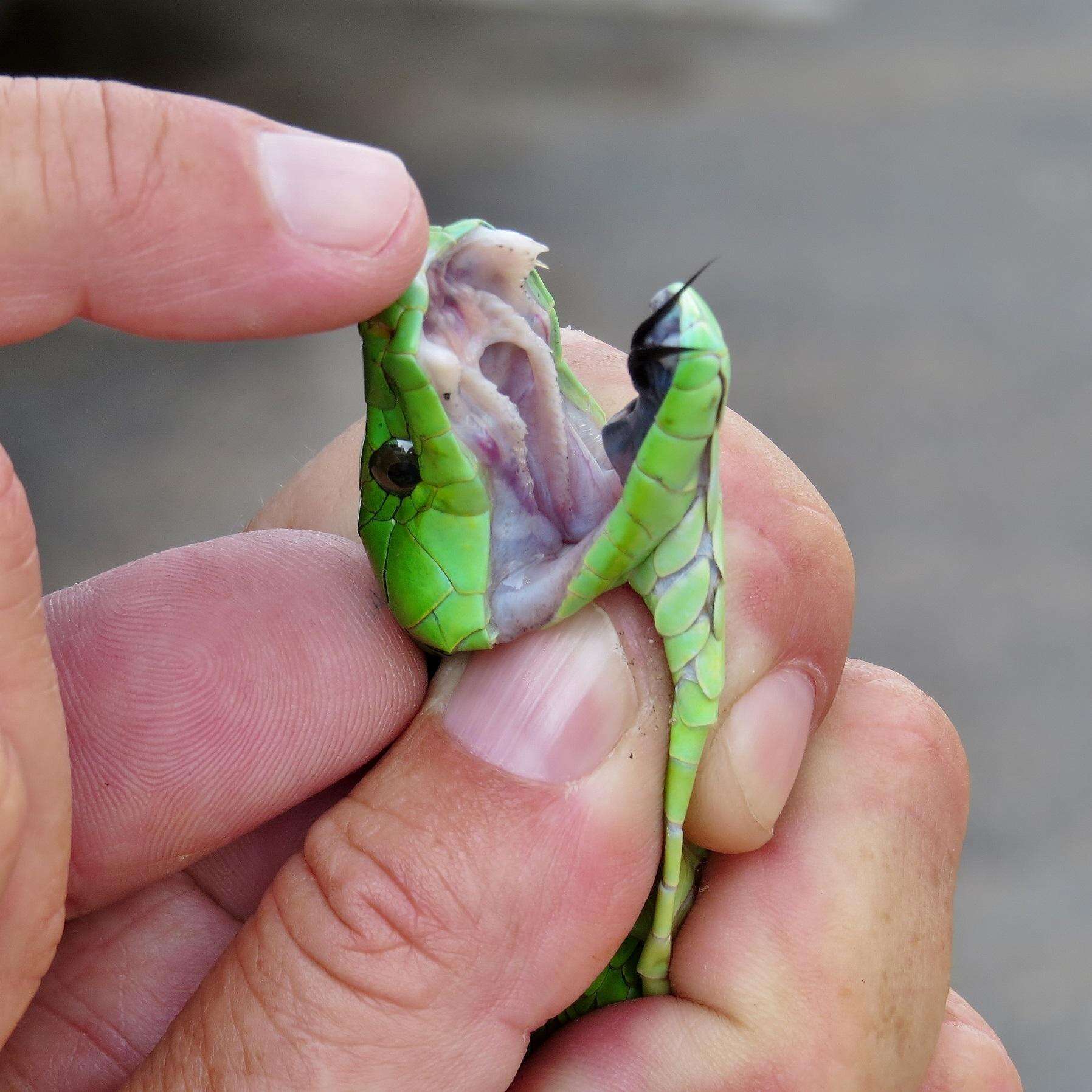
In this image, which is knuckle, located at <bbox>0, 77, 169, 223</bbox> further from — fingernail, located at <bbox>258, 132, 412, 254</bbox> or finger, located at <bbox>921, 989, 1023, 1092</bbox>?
finger, located at <bbox>921, 989, 1023, 1092</bbox>

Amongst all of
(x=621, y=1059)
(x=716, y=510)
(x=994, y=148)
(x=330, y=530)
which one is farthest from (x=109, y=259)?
(x=994, y=148)

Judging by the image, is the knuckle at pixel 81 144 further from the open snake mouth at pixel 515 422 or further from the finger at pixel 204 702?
the finger at pixel 204 702

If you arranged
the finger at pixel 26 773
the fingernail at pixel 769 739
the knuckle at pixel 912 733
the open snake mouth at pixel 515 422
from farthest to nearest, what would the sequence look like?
the knuckle at pixel 912 733 → the fingernail at pixel 769 739 → the open snake mouth at pixel 515 422 → the finger at pixel 26 773

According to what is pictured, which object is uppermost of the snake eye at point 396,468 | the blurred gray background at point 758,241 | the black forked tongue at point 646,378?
the black forked tongue at point 646,378

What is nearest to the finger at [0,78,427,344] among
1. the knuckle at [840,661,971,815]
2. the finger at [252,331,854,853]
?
the finger at [252,331,854,853]

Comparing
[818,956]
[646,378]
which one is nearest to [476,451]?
[646,378]

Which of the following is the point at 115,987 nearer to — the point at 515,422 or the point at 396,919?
the point at 396,919

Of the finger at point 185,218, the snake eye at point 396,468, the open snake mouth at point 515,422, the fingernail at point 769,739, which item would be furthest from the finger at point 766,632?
the finger at point 185,218
